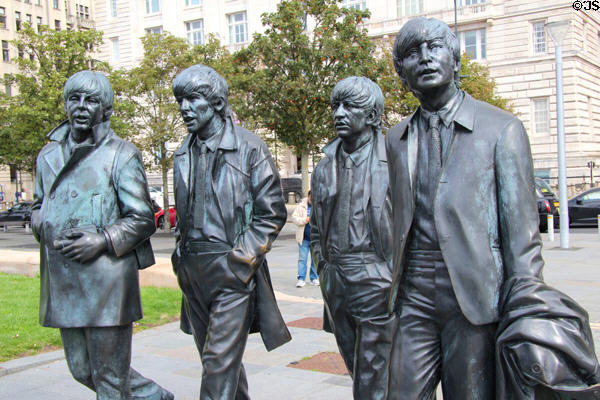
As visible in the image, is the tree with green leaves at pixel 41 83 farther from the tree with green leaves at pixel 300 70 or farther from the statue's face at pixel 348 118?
the statue's face at pixel 348 118

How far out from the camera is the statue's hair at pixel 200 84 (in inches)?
159

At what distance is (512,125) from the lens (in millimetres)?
2623

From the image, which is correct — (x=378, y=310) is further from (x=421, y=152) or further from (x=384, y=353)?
(x=421, y=152)

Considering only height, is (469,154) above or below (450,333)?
above

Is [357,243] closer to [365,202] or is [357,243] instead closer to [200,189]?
[365,202]

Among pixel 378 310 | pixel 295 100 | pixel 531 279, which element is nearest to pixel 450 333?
pixel 531 279

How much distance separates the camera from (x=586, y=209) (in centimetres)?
2161

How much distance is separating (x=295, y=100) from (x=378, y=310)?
1745 centimetres

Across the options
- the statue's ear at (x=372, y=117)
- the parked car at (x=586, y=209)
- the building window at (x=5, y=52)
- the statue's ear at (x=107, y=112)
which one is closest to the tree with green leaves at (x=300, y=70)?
the parked car at (x=586, y=209)

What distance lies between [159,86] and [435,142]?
22.2 metres

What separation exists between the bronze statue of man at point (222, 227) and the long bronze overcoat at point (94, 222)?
11.8 inches

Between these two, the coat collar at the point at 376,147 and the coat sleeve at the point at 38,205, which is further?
the coat collar at the point at 376,147

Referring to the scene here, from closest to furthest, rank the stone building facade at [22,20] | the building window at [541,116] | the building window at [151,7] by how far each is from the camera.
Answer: the building window at [541,116], the building window at [151,7], the stone building facade at [22,20]

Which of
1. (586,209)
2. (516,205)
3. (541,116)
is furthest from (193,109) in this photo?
(541,116)
